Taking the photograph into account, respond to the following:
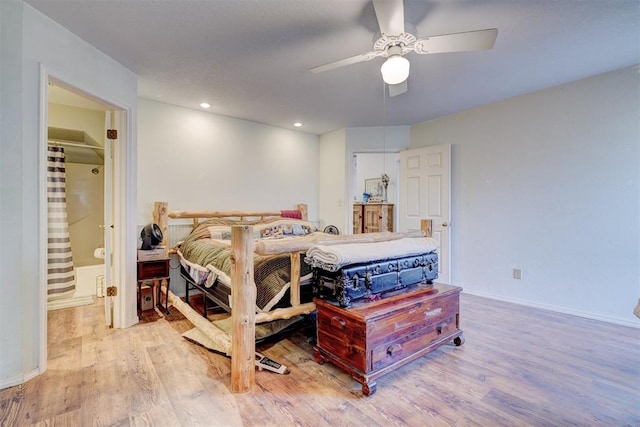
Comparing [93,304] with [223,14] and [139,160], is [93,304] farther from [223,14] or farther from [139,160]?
[223,14]

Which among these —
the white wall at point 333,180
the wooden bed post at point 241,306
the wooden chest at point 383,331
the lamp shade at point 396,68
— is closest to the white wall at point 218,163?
the white wall at point 333,180

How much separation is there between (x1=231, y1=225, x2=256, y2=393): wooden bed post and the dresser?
4.51 m

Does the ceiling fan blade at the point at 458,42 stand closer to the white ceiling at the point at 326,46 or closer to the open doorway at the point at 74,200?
the white ceiling at the point at 326,46

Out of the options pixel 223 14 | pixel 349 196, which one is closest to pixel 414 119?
pixel 349 196

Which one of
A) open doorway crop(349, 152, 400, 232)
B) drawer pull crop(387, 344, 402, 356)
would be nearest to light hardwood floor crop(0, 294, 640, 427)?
drawer pull crop(387, 344, 402, 356)

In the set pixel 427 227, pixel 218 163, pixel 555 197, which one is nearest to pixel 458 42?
pixel 427 227

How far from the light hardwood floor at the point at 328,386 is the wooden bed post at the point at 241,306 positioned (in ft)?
0.38

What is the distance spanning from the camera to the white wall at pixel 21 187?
1761 mm

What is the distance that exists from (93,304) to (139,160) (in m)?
1.73

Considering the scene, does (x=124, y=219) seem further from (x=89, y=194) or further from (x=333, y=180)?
(x=333, y=180)

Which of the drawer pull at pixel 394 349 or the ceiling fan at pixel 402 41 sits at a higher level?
the ceiling fan at pixel 402 41

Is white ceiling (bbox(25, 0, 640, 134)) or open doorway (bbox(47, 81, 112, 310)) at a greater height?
white ceiling (bbox(25, 0, 640, 134))

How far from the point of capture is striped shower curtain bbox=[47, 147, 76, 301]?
3355mm

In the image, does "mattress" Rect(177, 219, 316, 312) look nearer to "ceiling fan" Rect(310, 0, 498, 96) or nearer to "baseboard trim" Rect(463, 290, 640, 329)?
"ceiling fan" Rect(310, 0, 498, 96)
